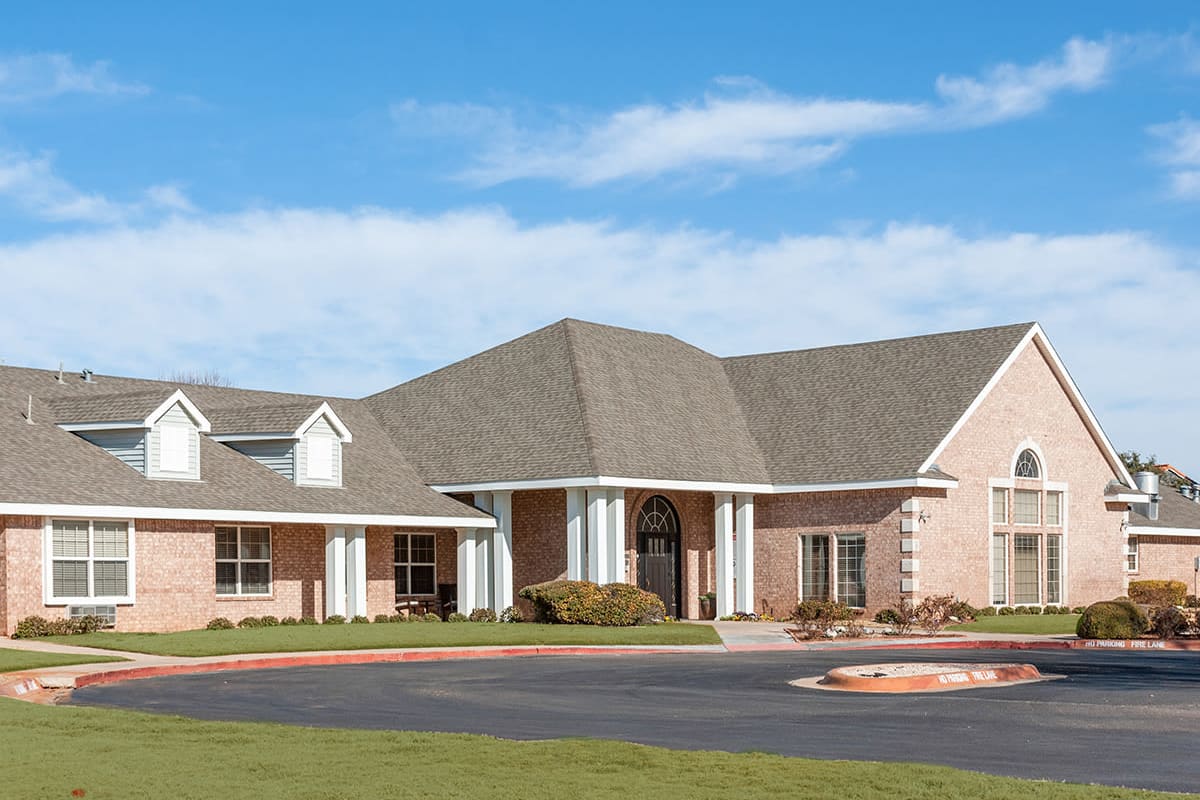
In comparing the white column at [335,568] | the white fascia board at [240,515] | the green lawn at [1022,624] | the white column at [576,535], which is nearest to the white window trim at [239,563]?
the white fascia board at [240,515]

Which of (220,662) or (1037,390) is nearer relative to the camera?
(220,662)

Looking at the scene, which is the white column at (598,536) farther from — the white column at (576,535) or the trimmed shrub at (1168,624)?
the trimmed shrub at (1168,624)

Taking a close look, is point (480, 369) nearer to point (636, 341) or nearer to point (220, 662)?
point (636, 341)

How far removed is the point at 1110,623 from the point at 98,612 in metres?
21.5

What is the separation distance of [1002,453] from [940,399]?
2.75m

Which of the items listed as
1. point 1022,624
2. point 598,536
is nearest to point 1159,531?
point 1022,624

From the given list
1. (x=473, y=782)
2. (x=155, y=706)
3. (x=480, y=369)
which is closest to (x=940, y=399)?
(x=480, y=369)

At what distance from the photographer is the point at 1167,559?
5731cm

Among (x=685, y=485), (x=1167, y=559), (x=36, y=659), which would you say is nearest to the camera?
(x=36, y=659)

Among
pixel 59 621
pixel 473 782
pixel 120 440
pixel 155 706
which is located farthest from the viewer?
pixel 120 440

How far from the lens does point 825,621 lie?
3784 cm

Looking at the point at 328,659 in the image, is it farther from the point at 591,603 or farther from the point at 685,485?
the point at 685,485

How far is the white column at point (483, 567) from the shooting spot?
42.2 m

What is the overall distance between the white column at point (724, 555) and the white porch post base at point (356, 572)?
9864 mm
